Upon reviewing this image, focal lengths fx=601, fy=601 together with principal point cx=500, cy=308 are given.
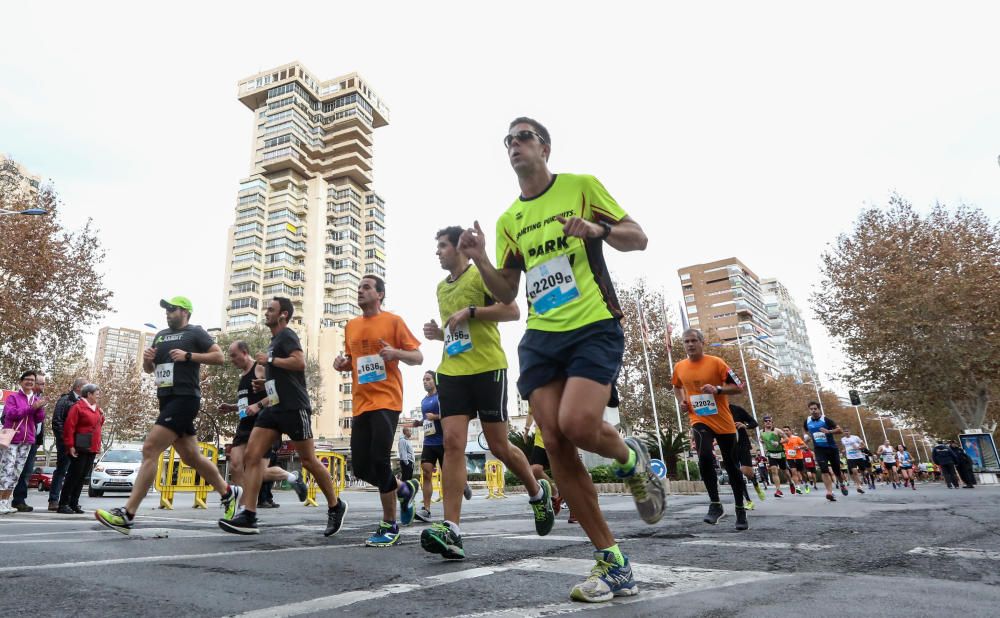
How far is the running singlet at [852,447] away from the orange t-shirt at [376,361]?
15494 millimetres

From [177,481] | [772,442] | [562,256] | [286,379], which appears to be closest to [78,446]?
[177,481]

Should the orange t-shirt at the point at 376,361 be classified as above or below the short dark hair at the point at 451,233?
below

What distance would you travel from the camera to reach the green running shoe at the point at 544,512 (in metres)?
3.86

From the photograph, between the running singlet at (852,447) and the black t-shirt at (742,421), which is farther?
the running singlet at (852,447)

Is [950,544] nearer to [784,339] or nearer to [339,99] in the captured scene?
[339,99]

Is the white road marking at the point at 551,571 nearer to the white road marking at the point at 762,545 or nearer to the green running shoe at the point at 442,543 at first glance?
the green running shoe at the point at 442,543

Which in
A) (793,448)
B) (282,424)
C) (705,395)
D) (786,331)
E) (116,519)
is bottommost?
(116,519)

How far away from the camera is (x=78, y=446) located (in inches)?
331

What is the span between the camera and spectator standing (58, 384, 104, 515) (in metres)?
8.26

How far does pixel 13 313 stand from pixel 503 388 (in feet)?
67.8

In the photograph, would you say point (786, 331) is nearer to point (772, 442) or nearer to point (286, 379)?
point (772, 442)

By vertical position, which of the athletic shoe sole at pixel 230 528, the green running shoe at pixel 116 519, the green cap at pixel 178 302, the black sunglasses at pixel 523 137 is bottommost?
the athletic shoe sole at pixel 230 528

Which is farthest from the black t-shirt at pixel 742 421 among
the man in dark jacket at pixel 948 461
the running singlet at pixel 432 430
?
the man in dark jacket at pixel 948 461

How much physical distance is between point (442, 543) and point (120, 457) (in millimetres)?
19532
